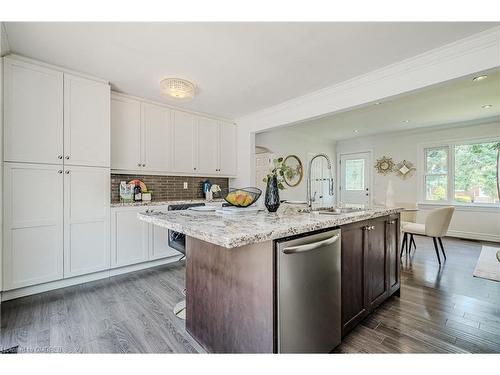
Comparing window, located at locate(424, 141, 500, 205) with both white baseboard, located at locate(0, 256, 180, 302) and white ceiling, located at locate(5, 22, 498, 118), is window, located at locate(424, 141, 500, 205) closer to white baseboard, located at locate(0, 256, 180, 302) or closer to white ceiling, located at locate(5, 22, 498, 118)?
white ceiling, located at locate(5, 22, 498, 118)

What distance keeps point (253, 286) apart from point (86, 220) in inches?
92.9

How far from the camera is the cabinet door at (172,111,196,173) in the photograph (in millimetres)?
3598

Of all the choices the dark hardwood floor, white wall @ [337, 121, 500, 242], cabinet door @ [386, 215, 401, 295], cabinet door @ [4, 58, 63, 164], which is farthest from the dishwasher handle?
white wall @ [337, 121, 500, 242]

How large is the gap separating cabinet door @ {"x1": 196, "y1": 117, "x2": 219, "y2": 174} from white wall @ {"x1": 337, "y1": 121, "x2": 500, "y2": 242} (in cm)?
308

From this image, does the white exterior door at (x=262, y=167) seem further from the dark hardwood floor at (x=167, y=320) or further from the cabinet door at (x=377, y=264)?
the cabinet door at (x=377, y=264)

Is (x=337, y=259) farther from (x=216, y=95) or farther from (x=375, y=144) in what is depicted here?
(x=375, y=144)

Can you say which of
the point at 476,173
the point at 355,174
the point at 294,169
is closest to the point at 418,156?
the point at 476,173

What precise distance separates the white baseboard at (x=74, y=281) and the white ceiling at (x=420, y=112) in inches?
139

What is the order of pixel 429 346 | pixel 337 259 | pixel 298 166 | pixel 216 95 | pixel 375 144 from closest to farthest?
pixel 337 259
pixel 429 346
pixel 216 95
pixel 298 166
pixel 375 144

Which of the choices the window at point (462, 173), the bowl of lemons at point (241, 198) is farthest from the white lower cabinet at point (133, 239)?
the window at point (462, 173)

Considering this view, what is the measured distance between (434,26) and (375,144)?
4.59 metres

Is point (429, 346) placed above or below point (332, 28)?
below
